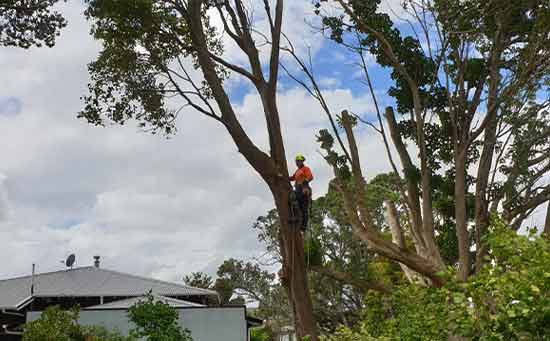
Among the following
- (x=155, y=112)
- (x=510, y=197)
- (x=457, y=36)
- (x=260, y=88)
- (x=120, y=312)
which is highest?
(x=457, y=36)

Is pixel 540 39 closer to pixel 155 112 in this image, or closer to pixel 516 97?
pixel 516 97

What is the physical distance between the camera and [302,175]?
376 inches

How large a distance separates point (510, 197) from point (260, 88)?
6.38 meters

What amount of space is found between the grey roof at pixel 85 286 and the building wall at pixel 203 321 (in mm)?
3965

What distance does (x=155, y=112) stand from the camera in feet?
39.0

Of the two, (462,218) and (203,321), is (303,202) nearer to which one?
(462,218)

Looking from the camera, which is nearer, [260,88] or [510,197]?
[260,88]

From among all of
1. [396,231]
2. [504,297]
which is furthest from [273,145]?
[504,297]

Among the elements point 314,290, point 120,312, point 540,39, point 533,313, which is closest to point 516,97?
point 540,39

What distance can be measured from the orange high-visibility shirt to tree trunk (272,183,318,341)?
67cm

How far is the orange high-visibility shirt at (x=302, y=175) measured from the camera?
31.1ft

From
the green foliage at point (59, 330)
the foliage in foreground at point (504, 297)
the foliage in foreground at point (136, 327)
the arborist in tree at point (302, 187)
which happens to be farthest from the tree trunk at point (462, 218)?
the foliage in foreground at point (504, 297)

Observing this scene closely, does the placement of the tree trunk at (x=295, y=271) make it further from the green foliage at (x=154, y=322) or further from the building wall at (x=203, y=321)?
the building wall at (x=203, y=321)

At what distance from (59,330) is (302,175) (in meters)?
6.33
